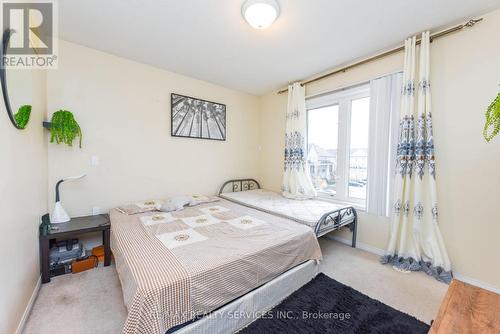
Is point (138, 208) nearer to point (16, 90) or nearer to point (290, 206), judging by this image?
point (16, 90)

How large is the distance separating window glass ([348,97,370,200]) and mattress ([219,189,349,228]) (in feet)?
1.32

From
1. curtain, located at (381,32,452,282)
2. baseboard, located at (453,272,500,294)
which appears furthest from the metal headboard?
baseboard, located at (453,272,500,294)

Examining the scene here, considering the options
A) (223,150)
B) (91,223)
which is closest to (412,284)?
(223,150)

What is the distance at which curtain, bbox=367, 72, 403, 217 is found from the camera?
8.23 ft

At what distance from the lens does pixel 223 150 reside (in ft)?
12.8

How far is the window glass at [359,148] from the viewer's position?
9.45ft

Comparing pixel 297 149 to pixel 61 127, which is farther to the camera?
pixel 297 149

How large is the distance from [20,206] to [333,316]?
2.59 metres

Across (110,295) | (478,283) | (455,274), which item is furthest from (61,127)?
(478,283)

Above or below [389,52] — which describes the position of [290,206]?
below

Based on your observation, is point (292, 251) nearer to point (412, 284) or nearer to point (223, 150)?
point (412, 284)

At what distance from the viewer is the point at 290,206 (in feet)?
9.45

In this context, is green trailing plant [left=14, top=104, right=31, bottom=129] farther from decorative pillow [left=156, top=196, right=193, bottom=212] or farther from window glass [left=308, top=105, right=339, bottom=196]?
window glass [left=308, top=105, right=339, bottom=196]

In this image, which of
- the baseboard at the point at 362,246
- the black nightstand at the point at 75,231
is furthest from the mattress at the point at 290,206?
the black nightstand at the point at 75,231
